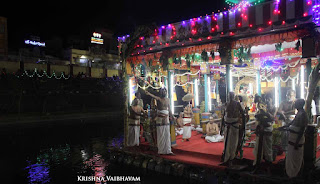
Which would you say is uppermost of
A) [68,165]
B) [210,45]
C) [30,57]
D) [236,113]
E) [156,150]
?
[30,57]

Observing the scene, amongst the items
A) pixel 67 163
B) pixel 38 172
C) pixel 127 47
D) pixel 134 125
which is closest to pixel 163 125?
pixel 134 125

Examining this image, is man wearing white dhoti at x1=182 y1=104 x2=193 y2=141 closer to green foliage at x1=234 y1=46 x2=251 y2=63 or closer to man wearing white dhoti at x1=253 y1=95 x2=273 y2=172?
green foliage at x1=234 y1=46 x2=251 y2=63

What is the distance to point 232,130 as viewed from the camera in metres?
6.63

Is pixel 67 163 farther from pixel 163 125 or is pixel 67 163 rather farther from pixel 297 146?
pixel 297 146

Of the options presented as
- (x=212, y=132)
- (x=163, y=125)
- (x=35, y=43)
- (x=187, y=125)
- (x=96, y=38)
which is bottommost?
(x=212, y=132)

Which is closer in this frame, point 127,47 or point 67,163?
point 67,163

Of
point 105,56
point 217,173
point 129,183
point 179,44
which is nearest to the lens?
point 217,173

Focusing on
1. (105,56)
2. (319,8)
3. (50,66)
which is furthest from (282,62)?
(105,56)

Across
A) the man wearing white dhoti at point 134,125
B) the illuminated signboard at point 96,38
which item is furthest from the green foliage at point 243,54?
the illuminated signboard at point 96,38

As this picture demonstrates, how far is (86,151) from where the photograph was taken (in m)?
10.8

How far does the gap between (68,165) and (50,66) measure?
24.5 meters

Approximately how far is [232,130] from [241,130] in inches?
11.3

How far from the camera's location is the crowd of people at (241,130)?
549cm

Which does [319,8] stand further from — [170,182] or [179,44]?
[170,182]
